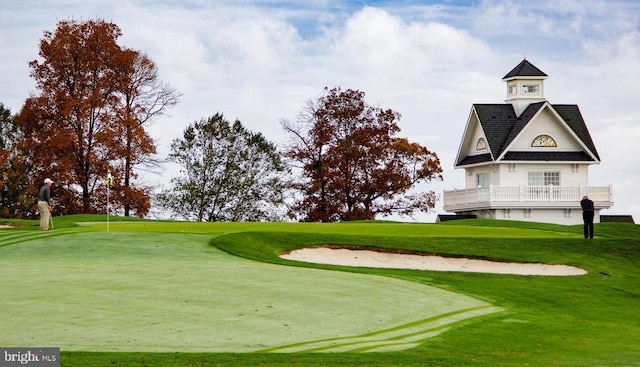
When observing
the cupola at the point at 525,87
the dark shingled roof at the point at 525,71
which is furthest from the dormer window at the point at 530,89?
the dark shingled roof at the point at 525,71

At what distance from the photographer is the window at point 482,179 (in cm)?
7306

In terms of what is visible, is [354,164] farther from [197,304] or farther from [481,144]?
[197,304]

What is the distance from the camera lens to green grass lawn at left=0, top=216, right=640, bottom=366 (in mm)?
21078

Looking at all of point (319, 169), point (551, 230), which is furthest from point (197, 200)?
point (551, 230)

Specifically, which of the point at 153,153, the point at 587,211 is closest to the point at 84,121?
the point at 153,153

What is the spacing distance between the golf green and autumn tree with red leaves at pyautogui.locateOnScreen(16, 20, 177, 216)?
3292 cm

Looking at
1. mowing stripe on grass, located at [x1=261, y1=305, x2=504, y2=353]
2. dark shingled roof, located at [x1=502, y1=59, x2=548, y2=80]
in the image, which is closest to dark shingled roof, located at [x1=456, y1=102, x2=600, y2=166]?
dark shingled roof, located at [x1=502, y1=59, x2=548, y2=80]

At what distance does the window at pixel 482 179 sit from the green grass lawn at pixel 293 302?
27823 mm

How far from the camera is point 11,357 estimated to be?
18.5 metres

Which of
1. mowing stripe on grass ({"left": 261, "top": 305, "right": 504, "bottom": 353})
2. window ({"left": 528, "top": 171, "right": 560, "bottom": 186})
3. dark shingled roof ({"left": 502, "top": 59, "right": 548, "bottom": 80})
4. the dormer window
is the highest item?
dark shingled roof ({"left": 502, "top": 59, "right": 548, "bottom": 80})

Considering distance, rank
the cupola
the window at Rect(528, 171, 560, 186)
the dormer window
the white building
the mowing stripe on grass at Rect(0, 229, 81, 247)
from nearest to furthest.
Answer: the mowing stripe on grass at Rect(0, 229, 81, 247)
the white building
the window at Rect(528, 171, 560, 186)
the cupola
the dormer window

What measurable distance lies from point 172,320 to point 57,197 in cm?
4921

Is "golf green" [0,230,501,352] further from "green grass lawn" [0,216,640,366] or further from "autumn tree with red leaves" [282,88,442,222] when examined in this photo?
"autumn tree with red leaves" [282,88,442,222]

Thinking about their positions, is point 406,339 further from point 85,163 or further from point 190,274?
point 85,163
